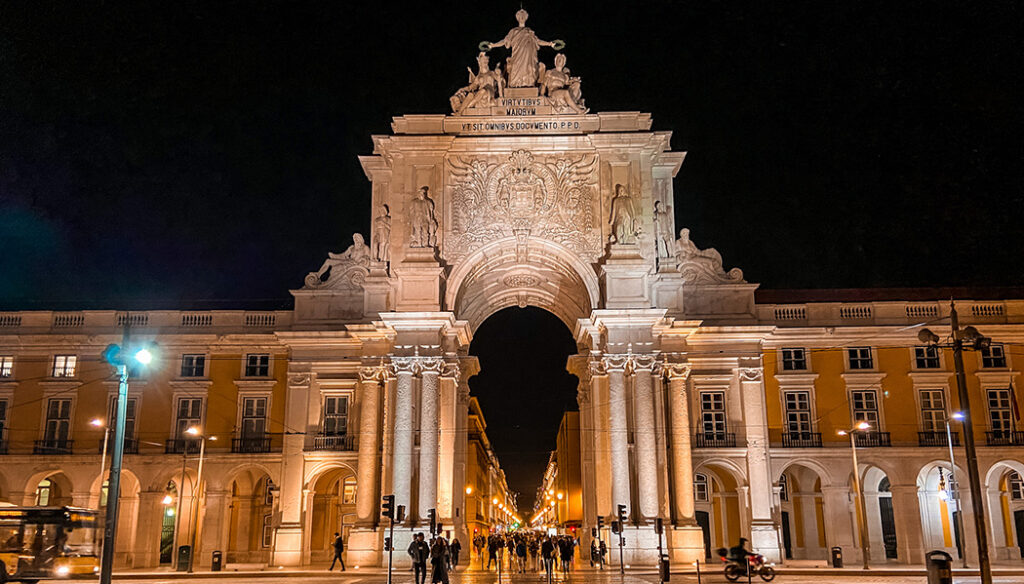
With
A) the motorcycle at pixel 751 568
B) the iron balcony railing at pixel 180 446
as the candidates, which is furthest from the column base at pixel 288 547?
the motorcycle at pixel 751 568

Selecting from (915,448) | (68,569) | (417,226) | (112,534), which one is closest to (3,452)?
(68,569)

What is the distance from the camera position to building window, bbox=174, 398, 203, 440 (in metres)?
45.0

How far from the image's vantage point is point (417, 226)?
42062 mm

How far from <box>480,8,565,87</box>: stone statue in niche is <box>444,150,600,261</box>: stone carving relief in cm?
409

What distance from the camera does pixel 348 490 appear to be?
47.3 metres

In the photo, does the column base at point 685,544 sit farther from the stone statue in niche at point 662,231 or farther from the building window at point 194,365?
the building window at point 194,365

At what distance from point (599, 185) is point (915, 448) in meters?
19.8

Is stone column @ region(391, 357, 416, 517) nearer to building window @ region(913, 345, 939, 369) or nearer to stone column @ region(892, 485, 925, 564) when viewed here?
stone column @ region(892, 485, 925, 564)

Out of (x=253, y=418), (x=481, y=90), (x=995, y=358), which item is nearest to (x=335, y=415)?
(x=253, y=418)

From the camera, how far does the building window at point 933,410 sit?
44406 mm

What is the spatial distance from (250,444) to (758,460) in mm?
24421

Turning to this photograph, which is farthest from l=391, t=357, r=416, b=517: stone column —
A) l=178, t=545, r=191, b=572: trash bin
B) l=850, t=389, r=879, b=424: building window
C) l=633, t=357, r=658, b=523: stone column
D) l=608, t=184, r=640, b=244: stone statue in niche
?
l=850, t=389, r=879, b=424: building window

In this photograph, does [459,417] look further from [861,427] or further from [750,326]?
[861,427]

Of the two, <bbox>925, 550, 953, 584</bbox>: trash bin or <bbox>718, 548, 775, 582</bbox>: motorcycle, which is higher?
<bbox>925, 550, 953, 584</bbox>: trash bin
